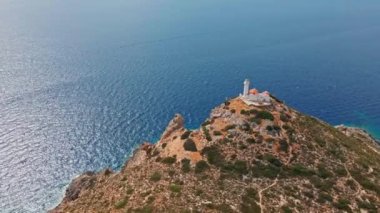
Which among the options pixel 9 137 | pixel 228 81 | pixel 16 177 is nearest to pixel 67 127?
pixel 9 137

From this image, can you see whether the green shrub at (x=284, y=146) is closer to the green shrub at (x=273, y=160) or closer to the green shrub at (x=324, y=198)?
the green shrub at (x=273, y=160)

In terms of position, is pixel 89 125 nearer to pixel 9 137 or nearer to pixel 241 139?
pixel 9 137

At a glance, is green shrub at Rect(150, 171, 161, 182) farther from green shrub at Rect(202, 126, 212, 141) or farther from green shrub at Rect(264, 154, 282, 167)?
green shrub at Rect(264, 154, 282, 167)

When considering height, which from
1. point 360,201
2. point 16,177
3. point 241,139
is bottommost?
point 16,177

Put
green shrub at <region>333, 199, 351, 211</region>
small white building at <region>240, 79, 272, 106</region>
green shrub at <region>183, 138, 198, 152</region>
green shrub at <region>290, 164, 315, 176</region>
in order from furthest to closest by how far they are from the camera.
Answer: small white building at <region>240, 79, 272, 106</region>, green shrub at <region>183, 138, 198, 152</region>, green shrub at <region>290, 164, 315, 176</region>, green shrub at <region>333, 199, 351, 211</region>

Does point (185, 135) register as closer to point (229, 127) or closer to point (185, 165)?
point (229, 127)

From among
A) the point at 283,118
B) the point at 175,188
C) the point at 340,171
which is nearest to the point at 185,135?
the point at 175,188

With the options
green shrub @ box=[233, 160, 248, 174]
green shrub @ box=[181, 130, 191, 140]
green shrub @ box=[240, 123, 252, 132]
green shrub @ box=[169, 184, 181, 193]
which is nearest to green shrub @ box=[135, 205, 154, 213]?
green shrub @ box=[169, 184, 181, 193]
